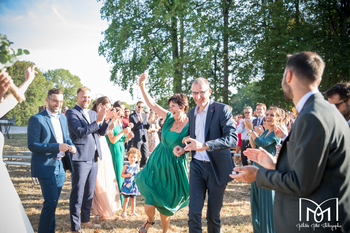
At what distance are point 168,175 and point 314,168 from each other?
9.68 ft

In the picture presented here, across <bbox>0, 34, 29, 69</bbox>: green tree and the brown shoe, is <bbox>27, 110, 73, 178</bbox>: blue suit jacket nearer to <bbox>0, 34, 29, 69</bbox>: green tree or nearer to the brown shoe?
<bbox>0, 34, 29, 69</bbox>: green tree

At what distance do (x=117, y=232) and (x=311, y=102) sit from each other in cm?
415

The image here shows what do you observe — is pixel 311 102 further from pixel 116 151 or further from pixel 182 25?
pixel 182 25

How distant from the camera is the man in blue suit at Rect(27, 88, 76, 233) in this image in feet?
12.4

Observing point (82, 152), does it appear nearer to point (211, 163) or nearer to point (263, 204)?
point (211, 163)

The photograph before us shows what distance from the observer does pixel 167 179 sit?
4.32 meters

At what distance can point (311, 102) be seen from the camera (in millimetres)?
1730

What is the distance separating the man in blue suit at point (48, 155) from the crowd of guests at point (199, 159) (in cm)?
1

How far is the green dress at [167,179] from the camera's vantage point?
14.0 feet

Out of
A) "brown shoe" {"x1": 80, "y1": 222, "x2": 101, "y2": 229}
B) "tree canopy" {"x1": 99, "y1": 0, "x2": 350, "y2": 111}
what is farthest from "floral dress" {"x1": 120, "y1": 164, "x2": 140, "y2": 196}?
"tree canopy" {"x1": 99, "y1": 0, "x2": 350, "y2": 111}

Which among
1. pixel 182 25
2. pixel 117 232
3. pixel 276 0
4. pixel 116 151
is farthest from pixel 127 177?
pixel 276 0

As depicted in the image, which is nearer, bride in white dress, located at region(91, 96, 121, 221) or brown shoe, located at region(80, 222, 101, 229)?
brown shoe, located at region(80, 222, 101, 229)

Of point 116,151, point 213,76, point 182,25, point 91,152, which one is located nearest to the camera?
point 91,152

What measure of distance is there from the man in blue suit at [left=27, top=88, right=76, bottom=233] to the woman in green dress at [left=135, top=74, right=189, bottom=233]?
1267 millimetres
